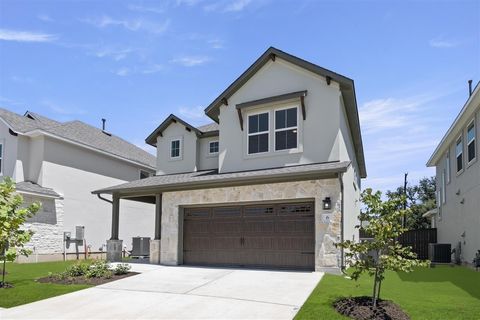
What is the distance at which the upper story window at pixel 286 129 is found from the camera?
52.0 feet

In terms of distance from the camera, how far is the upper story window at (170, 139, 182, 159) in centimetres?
2006

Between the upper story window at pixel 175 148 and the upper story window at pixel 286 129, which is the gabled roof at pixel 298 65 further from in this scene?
the upper story window at pixel 175 148

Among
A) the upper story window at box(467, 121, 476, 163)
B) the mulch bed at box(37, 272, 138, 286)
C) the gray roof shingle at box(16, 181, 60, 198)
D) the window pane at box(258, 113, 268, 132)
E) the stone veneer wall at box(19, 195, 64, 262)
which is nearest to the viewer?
the mulch bed at box(37, 272, 138, 286)

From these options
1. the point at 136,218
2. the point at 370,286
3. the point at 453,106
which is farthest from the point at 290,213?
the point at 136,218

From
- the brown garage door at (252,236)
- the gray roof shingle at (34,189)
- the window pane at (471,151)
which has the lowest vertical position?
the brown garage door at (252,236)

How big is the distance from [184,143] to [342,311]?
13467 mm

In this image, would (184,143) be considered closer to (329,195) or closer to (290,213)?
(290,213)

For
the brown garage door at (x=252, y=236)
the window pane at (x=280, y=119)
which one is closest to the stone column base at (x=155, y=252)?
the brown garage door at (x=252, y=236)

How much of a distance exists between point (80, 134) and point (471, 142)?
20279 millimetres

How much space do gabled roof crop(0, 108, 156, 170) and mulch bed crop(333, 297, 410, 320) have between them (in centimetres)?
A: 1792

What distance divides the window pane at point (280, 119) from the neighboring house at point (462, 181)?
6.56m

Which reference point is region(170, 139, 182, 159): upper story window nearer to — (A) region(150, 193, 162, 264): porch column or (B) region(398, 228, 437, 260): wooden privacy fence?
(A) region(150, 193, 162, 264): porch column

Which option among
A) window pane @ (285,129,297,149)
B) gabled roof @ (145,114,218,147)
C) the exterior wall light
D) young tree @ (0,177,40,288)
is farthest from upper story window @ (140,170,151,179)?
the exterior wall light

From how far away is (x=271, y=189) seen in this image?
48.6 ft
